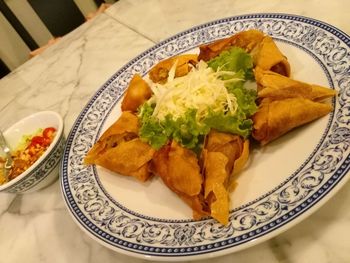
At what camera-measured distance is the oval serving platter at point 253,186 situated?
2.58 ft

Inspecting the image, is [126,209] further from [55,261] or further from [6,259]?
[6,259]

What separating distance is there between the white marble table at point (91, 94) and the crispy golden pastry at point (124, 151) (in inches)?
7.9

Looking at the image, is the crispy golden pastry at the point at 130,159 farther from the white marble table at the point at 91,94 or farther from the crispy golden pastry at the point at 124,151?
the white marble table at the point at 91,94

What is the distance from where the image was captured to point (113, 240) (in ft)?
2.96

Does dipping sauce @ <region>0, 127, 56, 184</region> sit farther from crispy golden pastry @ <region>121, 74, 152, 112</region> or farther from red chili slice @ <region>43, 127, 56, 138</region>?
crispy golden pastry @ <region>121, 74, 152, 112</region>

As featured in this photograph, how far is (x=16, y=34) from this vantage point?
290 centimetres

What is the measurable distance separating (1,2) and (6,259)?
6.55 ft

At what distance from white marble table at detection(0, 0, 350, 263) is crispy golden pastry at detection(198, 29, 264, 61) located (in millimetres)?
316

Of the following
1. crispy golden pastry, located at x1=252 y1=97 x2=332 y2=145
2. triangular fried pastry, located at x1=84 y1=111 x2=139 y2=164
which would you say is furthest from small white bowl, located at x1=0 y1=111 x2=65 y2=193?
crispy golden pastry, located at x1=252 y1=97 x2=332 y2=145

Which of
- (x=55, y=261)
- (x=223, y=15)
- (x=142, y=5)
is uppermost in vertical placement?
(x=142, y=5)

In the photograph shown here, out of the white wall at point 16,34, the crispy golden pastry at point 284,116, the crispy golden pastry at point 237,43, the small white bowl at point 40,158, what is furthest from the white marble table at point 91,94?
the white wall at point 16,34

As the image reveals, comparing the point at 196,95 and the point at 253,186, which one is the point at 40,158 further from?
the point at 253,186

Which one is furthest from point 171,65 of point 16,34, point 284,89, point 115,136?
point 16,34

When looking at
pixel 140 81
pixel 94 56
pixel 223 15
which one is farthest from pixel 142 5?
pixel 140 81
